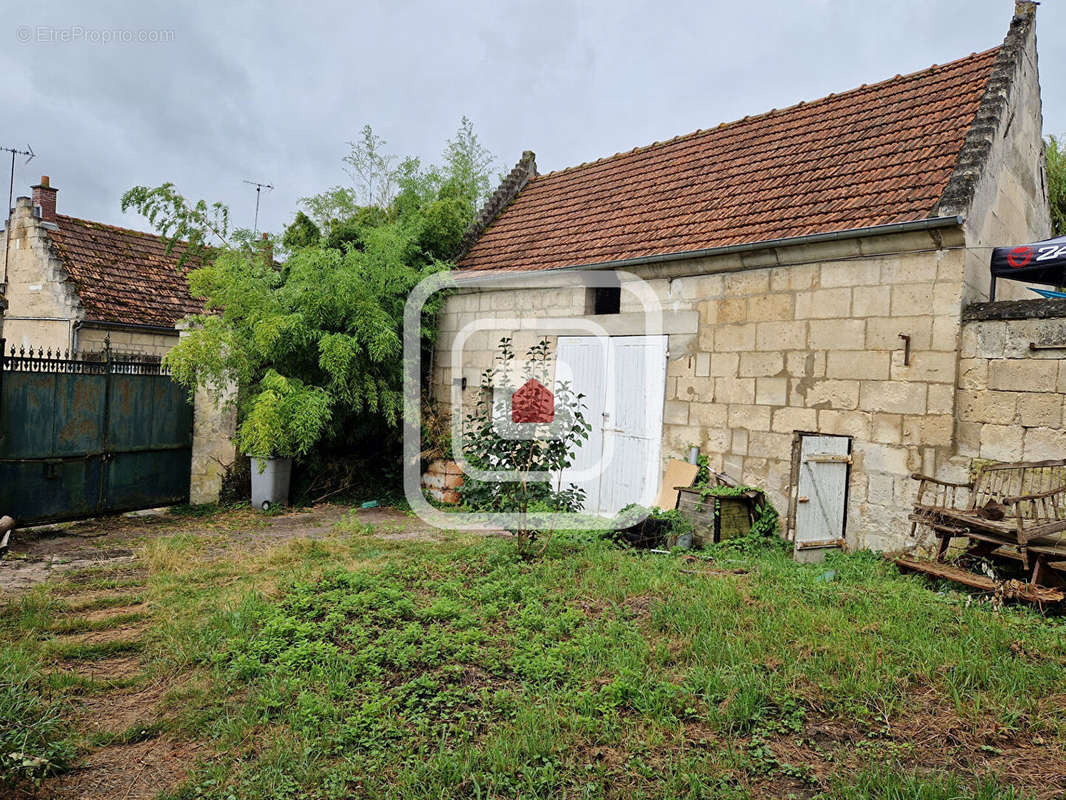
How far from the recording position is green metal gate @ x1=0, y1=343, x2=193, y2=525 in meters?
7.87

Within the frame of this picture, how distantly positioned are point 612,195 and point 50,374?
784cm

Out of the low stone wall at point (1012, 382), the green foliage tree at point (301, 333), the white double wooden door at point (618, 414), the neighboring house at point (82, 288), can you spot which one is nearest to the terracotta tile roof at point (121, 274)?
the neighboring house at point (82, 288)

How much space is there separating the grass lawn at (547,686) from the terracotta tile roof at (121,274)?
10582 mm

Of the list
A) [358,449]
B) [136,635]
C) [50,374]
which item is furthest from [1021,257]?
[50,374]

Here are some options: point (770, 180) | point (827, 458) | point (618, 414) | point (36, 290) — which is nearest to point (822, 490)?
point (827, 458)

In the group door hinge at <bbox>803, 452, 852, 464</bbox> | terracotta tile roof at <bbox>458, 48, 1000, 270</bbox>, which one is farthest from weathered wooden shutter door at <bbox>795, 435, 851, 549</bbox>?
terracotta tile roof at <bbox>458, 48, 1000, 270</bbox>

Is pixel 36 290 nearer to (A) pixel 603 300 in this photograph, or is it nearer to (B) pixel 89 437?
(B) pixel 89 437

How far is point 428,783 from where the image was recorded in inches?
119

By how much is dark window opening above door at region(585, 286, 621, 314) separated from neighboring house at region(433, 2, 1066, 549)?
3 cm

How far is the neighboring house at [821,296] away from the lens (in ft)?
20.9

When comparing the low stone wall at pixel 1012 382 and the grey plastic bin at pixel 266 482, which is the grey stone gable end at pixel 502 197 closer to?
the grey plastic bin at pixel 266 482

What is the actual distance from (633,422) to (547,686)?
17.4 ft

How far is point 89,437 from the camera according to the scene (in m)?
8.63

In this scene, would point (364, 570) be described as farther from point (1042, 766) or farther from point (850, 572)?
point (1042, 766)
